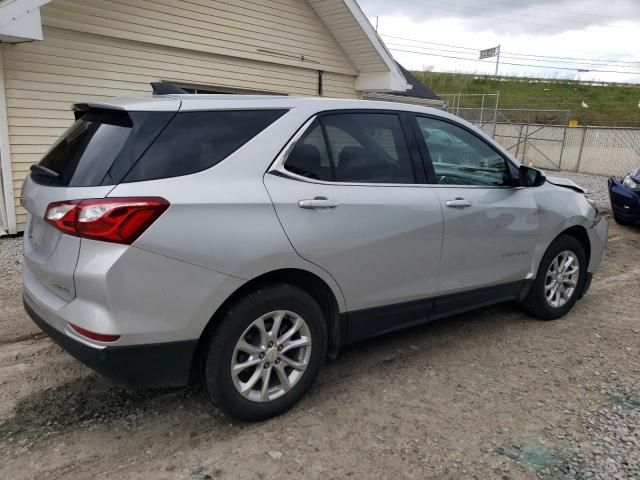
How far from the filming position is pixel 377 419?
118 inches

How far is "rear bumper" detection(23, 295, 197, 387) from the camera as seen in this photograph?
238 cm

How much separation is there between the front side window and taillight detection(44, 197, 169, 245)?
82 centimetres

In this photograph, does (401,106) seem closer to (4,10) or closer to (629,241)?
(4,10)

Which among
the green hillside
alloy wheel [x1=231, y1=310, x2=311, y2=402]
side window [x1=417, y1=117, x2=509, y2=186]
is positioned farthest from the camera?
the green hillside

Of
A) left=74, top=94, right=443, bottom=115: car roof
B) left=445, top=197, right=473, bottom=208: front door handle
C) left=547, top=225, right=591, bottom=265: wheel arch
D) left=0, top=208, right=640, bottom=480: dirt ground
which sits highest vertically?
left=74, top=94, right=443, bottom=115: car roof

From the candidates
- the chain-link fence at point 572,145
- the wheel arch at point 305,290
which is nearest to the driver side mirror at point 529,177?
the wheel arch at point 305,290

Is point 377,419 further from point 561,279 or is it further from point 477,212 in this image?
point 561,279

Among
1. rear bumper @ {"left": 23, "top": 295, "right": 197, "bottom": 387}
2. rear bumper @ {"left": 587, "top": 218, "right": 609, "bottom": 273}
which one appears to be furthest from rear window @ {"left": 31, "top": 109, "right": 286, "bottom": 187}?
rear bumper @ {"left": 587, "top": 218, "right": 609, "bottom": 273}

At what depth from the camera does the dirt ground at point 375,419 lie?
8.47ft

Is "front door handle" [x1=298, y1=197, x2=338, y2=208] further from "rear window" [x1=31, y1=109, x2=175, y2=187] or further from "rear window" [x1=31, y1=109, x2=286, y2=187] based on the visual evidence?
"rear window" [x1=31, y1=109, x2=175, y2=187]

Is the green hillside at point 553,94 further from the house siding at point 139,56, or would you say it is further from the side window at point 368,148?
the side window at point 368,148

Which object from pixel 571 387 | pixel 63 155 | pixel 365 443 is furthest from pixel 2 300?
pixel 571 387

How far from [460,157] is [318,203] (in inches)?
58.1

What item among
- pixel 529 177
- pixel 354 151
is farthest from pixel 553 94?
pixel 354 151
